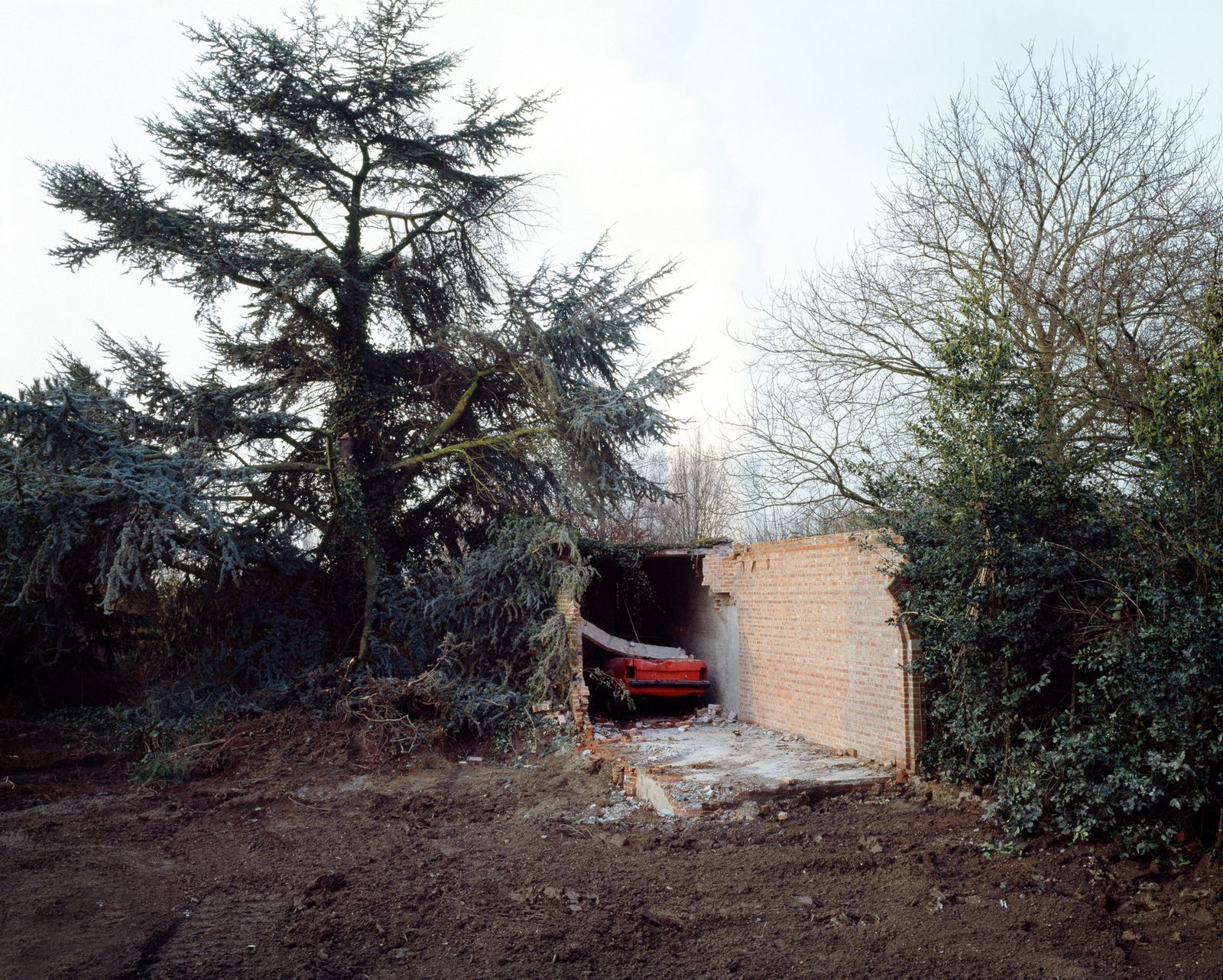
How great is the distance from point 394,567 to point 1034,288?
10863 millimetres

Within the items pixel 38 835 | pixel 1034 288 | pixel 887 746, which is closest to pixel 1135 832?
pixel 887 746

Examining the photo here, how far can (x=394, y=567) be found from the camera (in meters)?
14.9

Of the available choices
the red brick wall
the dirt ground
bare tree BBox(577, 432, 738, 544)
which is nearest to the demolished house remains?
the red brick wall

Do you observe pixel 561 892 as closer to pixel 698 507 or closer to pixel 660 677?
pixel 660 677

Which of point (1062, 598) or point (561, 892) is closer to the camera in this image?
point (561, 892)

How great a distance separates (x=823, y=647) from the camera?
1103 cm

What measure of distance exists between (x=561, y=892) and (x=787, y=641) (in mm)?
6015

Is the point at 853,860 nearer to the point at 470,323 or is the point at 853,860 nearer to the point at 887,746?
the point at 887,746

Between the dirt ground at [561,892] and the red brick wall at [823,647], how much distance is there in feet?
3.09

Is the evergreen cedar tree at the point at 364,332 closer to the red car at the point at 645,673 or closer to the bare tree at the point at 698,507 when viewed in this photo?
the red car at the point at 645,673

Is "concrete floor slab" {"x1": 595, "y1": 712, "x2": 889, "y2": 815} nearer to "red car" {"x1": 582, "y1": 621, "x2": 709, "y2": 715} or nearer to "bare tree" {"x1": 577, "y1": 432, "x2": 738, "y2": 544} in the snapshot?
"red car" {"x1": 582, "y1": 621, "x2": 709, "y2": 715}

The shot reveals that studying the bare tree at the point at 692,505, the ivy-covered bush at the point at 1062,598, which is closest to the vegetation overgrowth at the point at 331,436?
the ivy-covered bush at the point at 1062,598

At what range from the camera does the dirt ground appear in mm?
5590

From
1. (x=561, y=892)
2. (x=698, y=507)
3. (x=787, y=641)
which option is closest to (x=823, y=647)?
(x=787, y=641)
